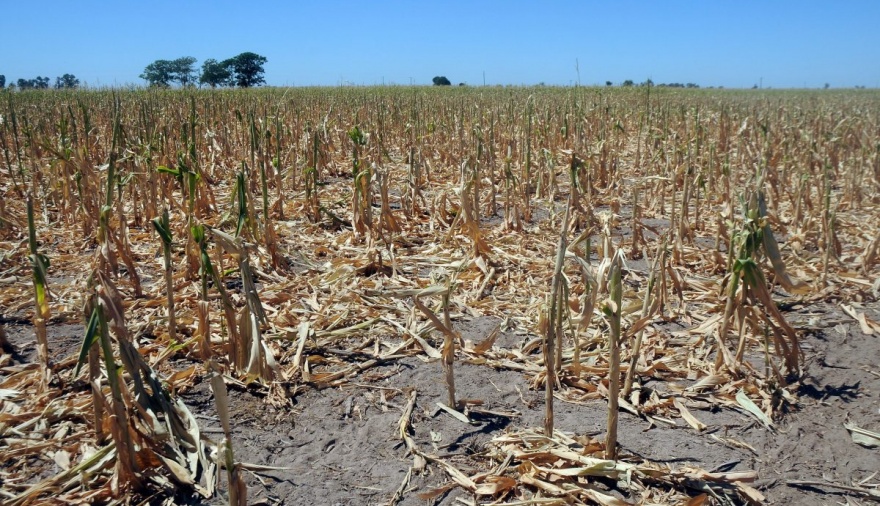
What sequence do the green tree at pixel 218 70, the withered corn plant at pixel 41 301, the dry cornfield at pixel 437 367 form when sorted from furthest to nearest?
1. the green tree at pixel 218 70
2. the withered corn plant at pixel 41 301
3. the dry cornfield at pixel 437 367

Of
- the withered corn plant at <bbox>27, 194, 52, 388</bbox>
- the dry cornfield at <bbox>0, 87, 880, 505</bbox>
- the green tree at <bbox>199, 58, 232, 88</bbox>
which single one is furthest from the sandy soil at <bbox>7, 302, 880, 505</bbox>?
the green tree at <bbox>199, 58, 232, 88</bbox>

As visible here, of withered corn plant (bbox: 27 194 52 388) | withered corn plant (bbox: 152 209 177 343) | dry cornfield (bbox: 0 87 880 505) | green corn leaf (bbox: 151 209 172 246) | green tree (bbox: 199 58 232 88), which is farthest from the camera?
green tree (bbox: 199 58 232 88)

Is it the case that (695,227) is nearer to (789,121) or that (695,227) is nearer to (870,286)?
(870,286)

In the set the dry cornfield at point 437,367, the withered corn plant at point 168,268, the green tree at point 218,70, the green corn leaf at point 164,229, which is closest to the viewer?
the dry cornfield at point 437,367

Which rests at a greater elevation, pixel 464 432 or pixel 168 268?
pixel 168 268

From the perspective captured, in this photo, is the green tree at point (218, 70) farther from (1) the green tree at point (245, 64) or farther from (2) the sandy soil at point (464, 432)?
(2) the sandy soil at point (464, 432)

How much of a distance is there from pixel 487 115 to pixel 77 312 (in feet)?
26.3

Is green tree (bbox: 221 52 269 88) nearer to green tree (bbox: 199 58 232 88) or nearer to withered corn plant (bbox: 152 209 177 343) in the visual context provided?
green tree (bbox: 199 58 232 88)

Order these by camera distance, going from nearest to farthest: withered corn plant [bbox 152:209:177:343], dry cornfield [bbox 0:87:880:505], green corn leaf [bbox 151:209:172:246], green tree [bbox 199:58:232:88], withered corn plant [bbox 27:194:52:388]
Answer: dry cornfield [bbox 0:87:880:505]
withered corn plant [bbox 27:194:52:388]
green corn leaf [bbox 151:209:172:246]
withered corn plant [bbox 152:209:177:343]
green tree [bbox 199:58:232:88]

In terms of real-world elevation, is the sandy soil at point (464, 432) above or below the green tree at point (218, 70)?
below

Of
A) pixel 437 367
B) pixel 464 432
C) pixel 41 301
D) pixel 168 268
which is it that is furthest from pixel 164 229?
pixel 464 432

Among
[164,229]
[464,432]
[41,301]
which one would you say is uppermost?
[164,229]

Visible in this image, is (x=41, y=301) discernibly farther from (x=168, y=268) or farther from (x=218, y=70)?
(x=218, y=70)

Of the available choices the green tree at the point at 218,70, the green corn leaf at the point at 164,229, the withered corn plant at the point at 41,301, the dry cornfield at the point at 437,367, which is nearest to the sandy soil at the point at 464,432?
the dry cornfield at the point at 437,367
